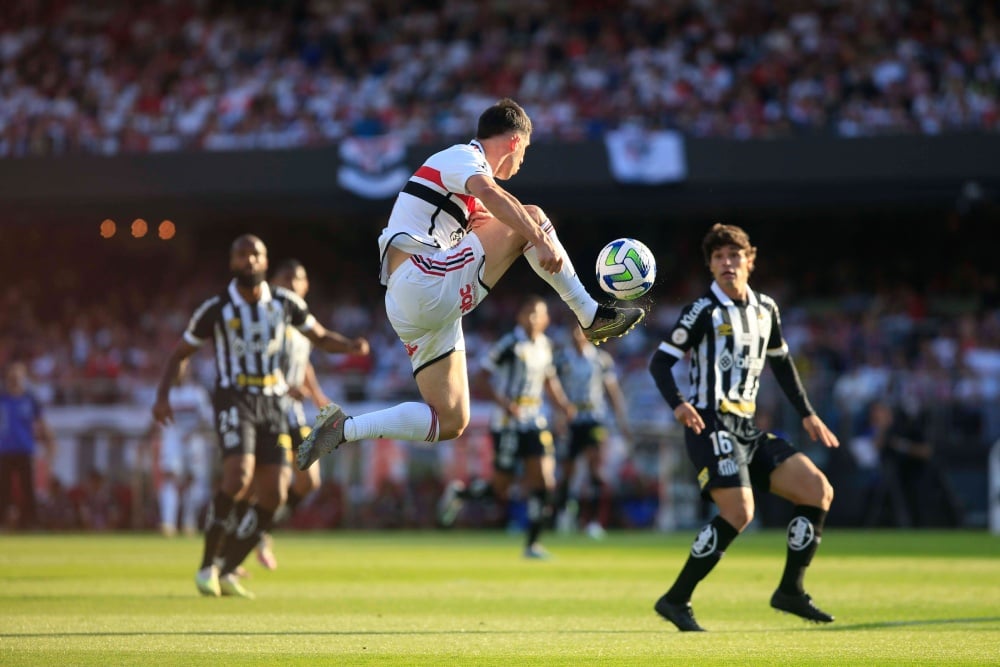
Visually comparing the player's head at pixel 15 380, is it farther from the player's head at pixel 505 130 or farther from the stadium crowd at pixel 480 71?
the player's head at pixel 505 130

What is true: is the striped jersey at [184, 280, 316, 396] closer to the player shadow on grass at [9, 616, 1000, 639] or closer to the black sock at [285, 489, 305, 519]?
the black sock at [285, 489, 305, 519]

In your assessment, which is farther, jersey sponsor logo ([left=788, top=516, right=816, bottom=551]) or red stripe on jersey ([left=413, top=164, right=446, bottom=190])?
jersey sponsor logo ([left=788, top=516, right=816, bottom=551])

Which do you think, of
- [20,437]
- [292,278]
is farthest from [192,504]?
[292,278]

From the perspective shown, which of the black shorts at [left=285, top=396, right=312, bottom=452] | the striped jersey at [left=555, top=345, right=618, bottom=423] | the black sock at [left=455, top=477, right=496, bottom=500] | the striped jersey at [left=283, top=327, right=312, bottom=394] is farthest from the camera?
the striped jersey at [left=555, top=345, right=618, bottom=423]

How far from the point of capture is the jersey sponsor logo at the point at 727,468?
8.23 m

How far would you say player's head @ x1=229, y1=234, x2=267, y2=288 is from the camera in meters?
10.6

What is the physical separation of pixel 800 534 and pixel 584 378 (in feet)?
33.6

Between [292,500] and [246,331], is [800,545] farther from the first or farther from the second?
[292,500]

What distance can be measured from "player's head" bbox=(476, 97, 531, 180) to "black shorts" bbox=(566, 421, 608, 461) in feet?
36.6

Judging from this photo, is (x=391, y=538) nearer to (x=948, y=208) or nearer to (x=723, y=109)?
(x=723, y=109)

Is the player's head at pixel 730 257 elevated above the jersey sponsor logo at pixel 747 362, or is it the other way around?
the player's head at pixel 730 257

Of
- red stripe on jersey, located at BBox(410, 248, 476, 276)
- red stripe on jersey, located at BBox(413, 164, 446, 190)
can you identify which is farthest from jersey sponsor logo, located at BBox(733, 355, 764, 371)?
red stripe on jersey, located at BBox(413, 164, 446, 190)

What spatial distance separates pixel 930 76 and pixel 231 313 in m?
18.0

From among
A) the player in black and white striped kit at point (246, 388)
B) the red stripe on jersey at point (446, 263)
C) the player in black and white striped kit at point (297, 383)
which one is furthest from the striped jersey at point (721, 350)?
the player in black and white striped kit at point (297, 383)
